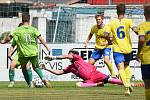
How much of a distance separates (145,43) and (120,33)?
485cm

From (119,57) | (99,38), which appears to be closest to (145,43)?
(119,57)

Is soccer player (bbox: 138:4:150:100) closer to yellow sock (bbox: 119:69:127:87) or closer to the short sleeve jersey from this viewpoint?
yellow sock (bbox: 119:69:127:87)

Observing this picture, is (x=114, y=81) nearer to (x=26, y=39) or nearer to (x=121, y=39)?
(x=121, y=39)

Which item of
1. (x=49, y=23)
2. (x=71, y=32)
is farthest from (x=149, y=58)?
(x=49, y=23)

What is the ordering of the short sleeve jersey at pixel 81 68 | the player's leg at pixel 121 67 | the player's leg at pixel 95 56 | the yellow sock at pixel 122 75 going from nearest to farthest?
the player's leg at pixel 121 67 → the yellow sock at pixel 122 75 → the short sleeve jersey at pixel 81 68 → the player's leg at pixel 95 56

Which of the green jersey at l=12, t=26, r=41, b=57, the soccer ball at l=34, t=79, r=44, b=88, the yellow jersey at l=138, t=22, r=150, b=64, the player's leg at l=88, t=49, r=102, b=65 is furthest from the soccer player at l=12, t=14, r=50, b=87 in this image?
the yellow jersey at l=138, t=22, r=150, b=64

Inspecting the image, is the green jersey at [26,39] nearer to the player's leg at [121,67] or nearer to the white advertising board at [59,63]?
the player's leg at [121,67]

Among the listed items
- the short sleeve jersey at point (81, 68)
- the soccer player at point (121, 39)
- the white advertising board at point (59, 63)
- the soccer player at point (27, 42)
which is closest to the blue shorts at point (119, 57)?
the soccer player at point (121, 39)

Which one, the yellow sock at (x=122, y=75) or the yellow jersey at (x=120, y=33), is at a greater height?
the yellow jersey at (x=120, y=33)

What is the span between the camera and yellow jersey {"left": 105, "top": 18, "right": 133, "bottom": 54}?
1623 cm

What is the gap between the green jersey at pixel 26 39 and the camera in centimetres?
1830

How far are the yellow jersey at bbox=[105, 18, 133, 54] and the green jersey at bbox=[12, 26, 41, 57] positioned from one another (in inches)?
104

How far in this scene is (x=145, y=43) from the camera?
11.5 metres

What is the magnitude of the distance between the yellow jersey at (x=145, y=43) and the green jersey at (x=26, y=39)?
23.1 feet
